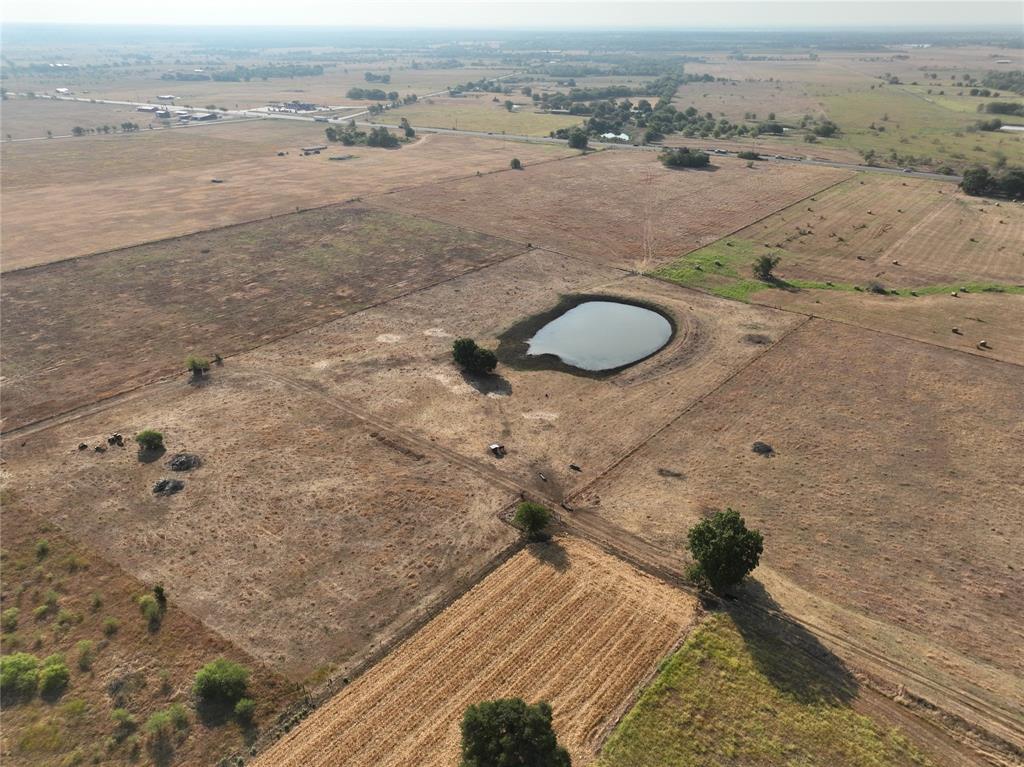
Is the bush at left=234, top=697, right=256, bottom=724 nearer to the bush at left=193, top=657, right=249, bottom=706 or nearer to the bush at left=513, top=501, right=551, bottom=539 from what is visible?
the bush at left=193, top=657, right=249, bottom=706

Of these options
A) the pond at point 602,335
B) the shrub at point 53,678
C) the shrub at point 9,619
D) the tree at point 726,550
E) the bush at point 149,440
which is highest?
the tree at point 726,550

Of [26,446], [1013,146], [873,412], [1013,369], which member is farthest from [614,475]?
[1013,146]

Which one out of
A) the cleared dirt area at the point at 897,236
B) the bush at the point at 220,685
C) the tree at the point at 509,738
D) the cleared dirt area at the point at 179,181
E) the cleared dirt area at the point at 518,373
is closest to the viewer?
the tree at the point at 509,738

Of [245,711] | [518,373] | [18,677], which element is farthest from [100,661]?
[518,373]

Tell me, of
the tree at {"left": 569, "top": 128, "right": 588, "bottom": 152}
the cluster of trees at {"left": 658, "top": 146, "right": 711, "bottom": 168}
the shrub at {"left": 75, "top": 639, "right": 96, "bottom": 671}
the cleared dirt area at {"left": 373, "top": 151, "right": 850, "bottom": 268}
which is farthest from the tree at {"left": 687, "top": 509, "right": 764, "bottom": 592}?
the tree at {"left": 569, "top": 128, "right": 588, "bottom": 152}

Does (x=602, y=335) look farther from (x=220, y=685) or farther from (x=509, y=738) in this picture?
(x=220, y=685)

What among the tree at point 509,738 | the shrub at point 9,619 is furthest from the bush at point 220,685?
the shrub at point 9,619

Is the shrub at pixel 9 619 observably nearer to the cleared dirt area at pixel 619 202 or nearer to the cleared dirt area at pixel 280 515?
the cleared dirt area at pixel 280 515
